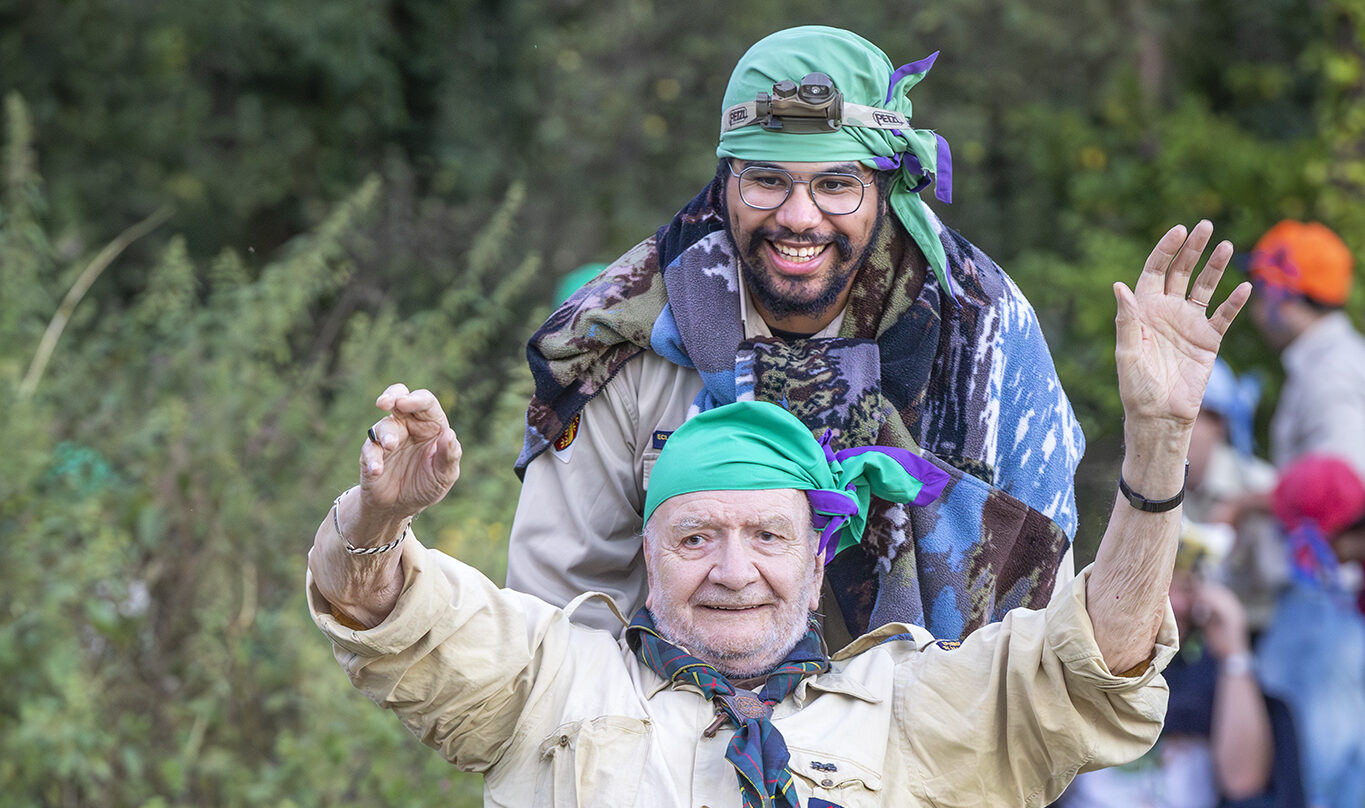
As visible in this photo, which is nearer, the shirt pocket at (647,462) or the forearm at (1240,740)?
the shirt pocket at (647,462)

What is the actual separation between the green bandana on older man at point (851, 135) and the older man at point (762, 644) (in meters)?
0.58

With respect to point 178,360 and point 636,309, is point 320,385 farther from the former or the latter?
point 636,309

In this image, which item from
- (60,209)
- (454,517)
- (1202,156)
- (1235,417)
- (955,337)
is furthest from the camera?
(1202,156)

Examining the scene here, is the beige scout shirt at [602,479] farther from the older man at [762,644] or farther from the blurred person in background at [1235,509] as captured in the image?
the blurred person in background at [1235,509]

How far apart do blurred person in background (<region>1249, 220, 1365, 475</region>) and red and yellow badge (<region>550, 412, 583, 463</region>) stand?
→ 13.5 ft

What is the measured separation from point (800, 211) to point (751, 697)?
3.30 feet

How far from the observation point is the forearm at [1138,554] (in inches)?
101

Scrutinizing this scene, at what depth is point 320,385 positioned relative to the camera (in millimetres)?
5691

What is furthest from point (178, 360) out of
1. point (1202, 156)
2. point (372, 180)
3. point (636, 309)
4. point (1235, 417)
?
point (1202, 156)

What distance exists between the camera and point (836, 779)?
112 inches

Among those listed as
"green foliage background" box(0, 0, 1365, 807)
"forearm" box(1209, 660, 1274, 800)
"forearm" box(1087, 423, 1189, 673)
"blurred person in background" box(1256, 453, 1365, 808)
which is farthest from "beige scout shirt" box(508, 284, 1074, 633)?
"blurred person in background" box(1256, 453, 1365, 808)

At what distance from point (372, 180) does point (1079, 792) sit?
307cm

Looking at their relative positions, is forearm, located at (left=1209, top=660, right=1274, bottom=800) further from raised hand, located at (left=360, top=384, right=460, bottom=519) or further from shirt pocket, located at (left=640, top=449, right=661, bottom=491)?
raised hand, located at (left=360, top=384, right=460, bottom=519)

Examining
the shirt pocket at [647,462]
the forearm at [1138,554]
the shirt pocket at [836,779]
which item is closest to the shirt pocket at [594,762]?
the shirt pocket at [836,779]
